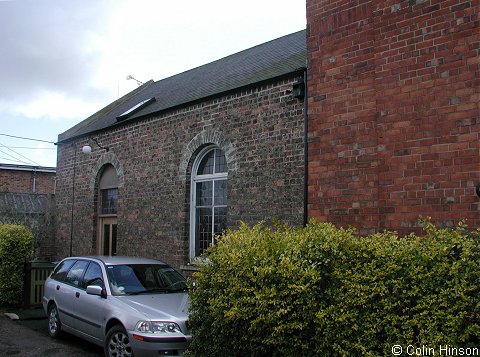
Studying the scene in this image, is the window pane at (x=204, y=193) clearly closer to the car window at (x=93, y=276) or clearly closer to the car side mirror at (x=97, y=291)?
the car window at (x=93, y=276)

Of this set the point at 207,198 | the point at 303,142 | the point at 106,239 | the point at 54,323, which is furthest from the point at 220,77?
the point at 54,323

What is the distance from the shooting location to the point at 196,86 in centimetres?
1461

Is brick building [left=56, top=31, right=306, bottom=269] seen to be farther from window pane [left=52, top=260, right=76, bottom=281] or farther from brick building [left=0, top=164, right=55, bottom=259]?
window pane [left=52, top=260, right=76, bottom=281]

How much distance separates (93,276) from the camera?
834 centimetres

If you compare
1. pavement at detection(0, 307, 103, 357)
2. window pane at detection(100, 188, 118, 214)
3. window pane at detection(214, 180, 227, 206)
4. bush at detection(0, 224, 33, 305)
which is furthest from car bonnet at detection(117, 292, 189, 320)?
window pane at detection(100, 188, 118, 214)

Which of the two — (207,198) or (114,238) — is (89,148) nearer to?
(114,238)

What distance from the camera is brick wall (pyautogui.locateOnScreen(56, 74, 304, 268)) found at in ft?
32.6

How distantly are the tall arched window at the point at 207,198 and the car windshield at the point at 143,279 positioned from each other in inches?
128

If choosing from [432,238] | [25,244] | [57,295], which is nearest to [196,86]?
[25,244]

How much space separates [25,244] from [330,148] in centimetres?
894

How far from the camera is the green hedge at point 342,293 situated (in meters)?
4.34

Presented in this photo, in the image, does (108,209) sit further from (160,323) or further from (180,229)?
(160,323)

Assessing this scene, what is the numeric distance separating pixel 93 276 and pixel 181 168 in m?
4.81

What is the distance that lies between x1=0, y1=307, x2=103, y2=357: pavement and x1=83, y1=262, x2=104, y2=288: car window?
44.1 inches
